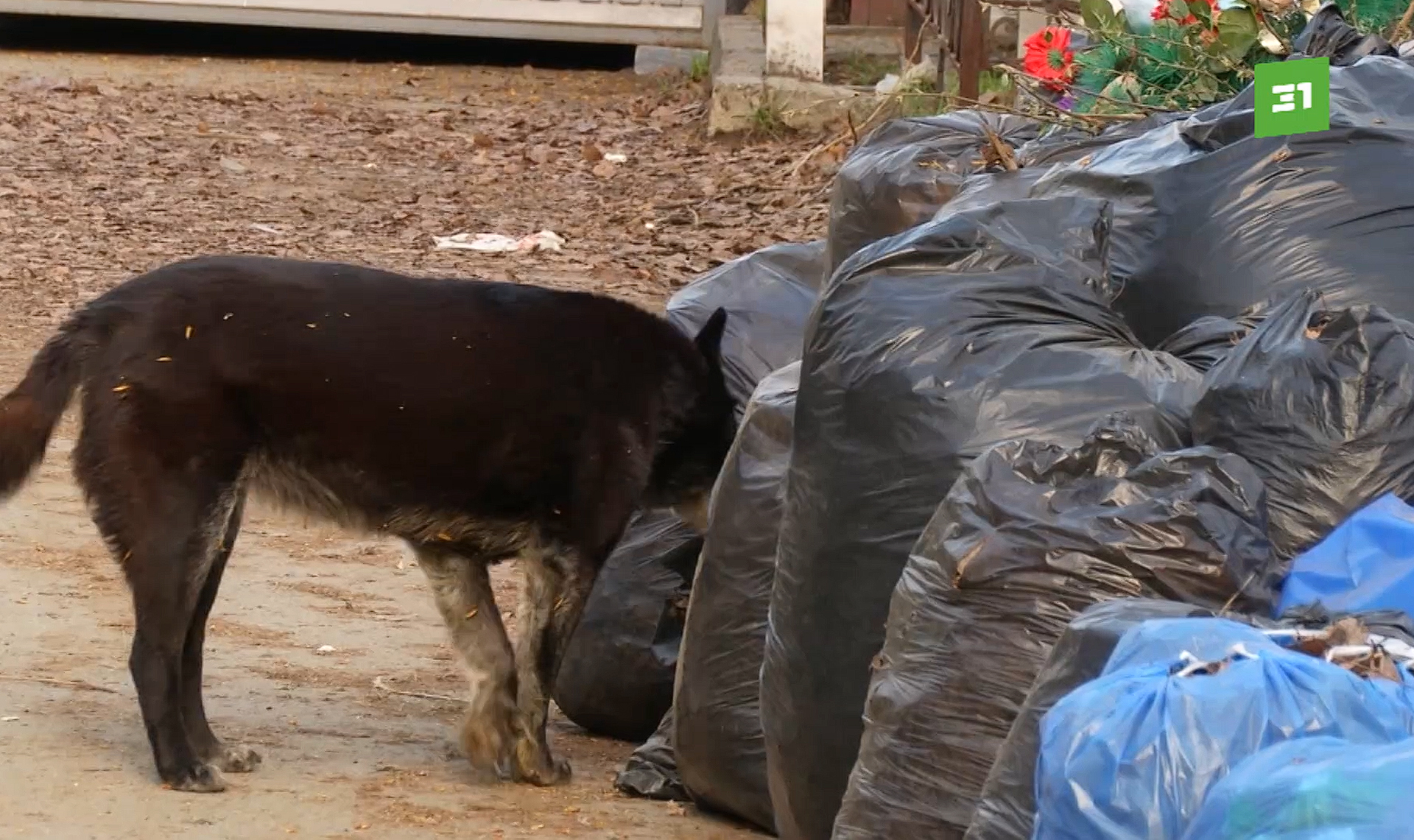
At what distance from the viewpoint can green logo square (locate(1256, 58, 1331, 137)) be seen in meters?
3.30

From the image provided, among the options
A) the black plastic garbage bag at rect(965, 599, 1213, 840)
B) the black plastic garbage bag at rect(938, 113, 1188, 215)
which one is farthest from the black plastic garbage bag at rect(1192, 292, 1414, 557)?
the black plastic garbage bag at rect(938, 113, 1188, 215)

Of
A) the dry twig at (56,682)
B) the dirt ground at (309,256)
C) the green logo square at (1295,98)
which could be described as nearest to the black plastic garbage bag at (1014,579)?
the green logo square at (1295,98)

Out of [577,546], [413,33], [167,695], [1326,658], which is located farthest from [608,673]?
[413,33]

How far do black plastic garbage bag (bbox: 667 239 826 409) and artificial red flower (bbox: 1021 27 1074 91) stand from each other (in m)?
0.76

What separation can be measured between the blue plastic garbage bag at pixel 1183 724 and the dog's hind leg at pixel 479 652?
245 cm

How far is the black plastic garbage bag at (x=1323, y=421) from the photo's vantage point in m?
2.64

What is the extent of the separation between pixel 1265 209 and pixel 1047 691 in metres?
1.35

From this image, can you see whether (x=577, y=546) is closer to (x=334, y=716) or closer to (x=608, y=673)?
(x=608, y=673)

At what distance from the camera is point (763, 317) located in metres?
4.84

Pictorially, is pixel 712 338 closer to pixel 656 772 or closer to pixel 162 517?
pixel 656 772

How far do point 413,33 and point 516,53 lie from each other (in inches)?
35.6

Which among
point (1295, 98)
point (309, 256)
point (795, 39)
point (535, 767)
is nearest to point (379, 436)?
point (535, 767)

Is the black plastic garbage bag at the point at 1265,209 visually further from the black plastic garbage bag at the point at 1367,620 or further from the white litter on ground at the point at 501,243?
the white litter on ground at the point at 501,243

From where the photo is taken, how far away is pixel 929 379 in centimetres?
295
